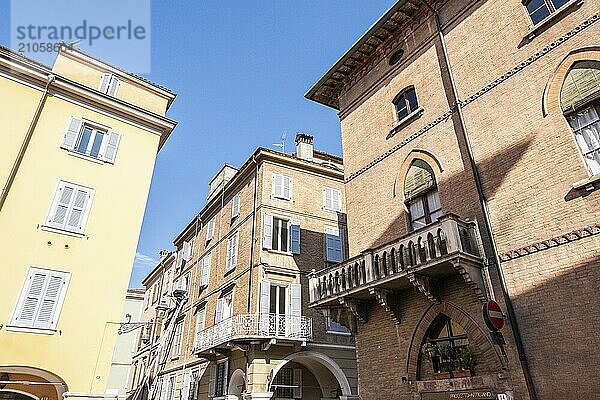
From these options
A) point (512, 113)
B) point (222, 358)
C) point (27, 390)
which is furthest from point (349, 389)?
point (512, 113)

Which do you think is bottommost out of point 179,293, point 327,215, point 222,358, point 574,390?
point 574,390

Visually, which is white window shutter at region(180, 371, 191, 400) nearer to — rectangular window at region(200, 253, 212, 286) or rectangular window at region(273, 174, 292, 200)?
rectangular window at region(200, 253, 212, 286)

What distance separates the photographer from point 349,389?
18.0 m

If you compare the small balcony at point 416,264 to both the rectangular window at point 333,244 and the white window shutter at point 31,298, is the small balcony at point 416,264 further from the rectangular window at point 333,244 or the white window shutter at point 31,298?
the rectangular window at point 333,244

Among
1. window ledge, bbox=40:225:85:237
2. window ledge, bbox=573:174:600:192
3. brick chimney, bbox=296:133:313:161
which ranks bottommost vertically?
window ledge, bbox=573:174:600:192

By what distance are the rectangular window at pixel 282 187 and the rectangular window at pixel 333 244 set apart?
297 centimetres

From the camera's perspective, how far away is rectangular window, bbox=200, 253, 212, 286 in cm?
2495

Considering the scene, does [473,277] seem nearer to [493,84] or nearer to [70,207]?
[493,84]

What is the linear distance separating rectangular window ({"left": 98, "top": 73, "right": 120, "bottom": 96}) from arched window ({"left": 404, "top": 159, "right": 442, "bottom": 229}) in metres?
12.6

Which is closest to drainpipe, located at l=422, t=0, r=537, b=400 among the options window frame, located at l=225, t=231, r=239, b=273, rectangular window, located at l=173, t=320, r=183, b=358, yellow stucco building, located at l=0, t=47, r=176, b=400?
yellow stucco building, located at l=0, t=47, r=176, b=400

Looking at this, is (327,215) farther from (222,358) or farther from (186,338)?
(186,338)

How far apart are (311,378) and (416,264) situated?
13.2 m

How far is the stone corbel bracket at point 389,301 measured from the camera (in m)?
10.7

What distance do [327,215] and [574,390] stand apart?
51.4 ft
